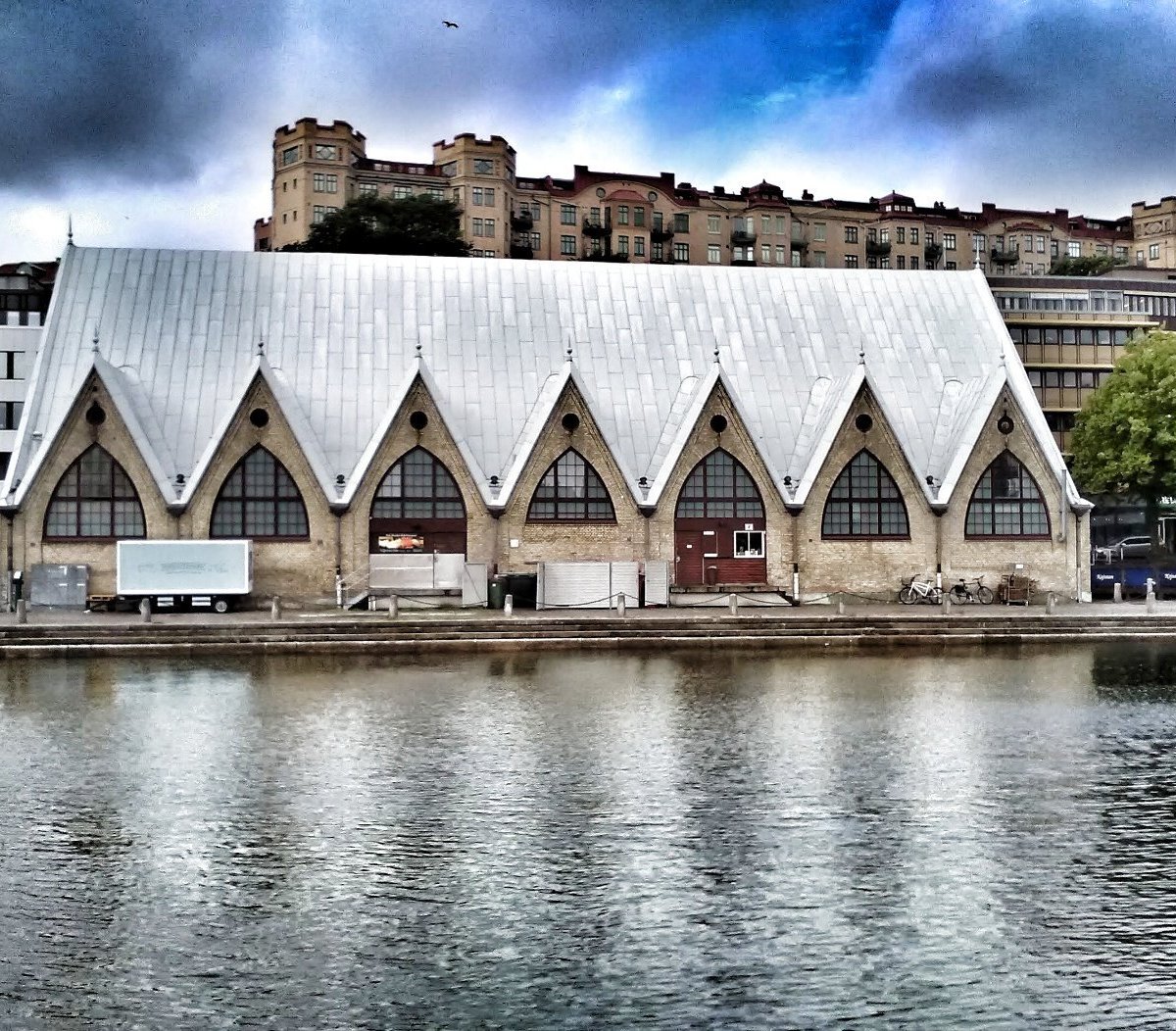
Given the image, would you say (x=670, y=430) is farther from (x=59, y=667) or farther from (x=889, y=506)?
(x=59, y=667)

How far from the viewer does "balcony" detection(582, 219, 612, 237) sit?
144 metres

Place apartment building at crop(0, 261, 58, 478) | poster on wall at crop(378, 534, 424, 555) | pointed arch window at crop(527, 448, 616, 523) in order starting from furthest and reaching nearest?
apartment building at crop(0, 261, 58, 478) → pointed arch window at crop(527, 448, 616, 523) → poster on wall at crop(378, 534, 424, 555)

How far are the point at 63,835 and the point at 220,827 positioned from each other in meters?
2.04

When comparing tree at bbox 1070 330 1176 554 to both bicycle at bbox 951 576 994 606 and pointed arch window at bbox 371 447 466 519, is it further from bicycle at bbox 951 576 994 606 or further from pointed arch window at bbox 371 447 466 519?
pointed arch window at bbox 371 447 466 519

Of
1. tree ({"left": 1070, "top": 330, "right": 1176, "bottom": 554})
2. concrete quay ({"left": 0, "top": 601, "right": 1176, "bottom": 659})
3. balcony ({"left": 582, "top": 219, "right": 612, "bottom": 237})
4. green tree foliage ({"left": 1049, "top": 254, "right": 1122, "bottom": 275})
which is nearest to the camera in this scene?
concrete quay ({"left": 0, "top": 601, "right": 1176, "bottom": 659})

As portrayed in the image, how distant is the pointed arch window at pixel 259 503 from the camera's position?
51469mm

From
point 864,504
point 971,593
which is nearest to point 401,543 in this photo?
point 864,504

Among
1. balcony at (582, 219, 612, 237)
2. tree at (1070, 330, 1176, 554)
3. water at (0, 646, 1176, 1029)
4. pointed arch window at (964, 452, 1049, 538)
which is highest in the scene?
balcony at (582, 219, 612, 237)

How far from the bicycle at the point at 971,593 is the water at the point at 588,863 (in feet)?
77.6

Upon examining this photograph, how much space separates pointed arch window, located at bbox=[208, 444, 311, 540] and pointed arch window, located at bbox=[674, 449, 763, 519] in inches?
568

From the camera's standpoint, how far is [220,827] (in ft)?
64.0

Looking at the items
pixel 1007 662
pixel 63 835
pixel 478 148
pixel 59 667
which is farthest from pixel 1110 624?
pixel 478 148

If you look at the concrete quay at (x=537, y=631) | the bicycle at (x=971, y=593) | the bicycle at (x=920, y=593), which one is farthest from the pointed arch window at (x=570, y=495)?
the bicycle at (x=971, y=593)

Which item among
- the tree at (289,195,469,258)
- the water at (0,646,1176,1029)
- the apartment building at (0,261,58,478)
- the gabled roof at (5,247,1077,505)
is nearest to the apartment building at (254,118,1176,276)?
the tree at (289,195,469,258)
